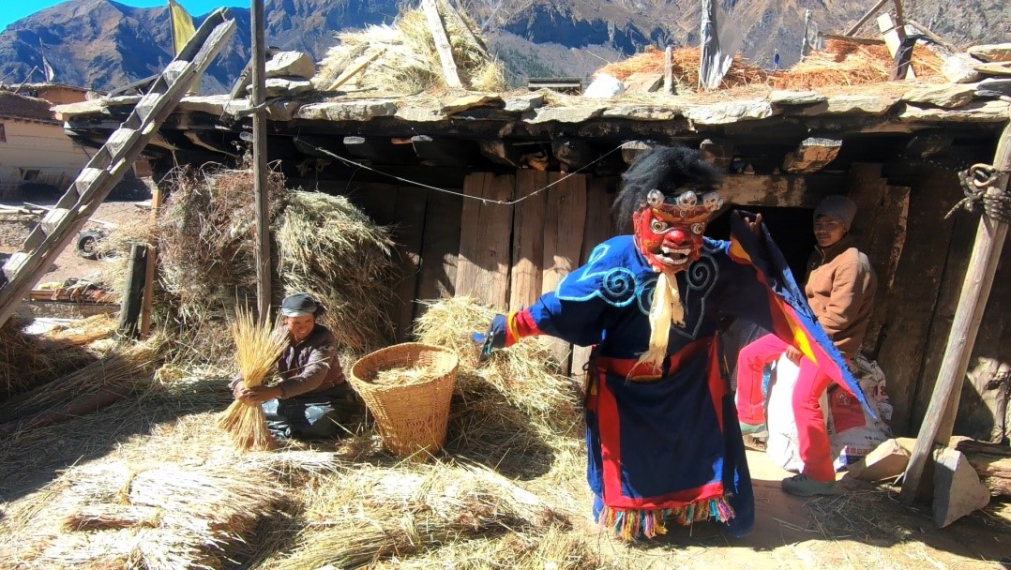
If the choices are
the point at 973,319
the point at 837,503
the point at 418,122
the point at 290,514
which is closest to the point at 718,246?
the point at 973,319

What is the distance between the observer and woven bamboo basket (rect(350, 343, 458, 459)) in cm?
352

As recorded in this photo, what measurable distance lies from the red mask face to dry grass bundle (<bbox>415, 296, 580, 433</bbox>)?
167 centimetres

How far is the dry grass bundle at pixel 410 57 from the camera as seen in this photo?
5.66 meters

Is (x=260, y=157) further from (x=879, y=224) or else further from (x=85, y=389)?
(x=879, y=224)

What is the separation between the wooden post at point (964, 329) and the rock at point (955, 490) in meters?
0.10

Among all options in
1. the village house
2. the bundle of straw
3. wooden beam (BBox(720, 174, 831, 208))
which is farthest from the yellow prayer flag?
the village house

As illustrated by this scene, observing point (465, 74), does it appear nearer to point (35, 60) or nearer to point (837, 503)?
point (837, 503)

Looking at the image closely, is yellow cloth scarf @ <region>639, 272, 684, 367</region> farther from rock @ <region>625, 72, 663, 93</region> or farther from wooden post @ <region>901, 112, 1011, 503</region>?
rock @ <region>625, 72, 663, 93</region>

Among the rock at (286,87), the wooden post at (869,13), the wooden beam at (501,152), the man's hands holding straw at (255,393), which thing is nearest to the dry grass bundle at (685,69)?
the wooden post at (869,13)

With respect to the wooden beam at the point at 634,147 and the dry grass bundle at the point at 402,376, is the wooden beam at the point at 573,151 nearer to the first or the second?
the wooden beam at the point at 634,147

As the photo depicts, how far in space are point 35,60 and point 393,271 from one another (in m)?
60.3

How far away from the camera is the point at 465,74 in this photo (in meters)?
6.02

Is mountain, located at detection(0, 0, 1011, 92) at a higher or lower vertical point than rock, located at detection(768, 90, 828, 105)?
higher

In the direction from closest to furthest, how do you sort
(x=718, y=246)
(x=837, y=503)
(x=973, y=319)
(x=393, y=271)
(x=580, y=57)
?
(x=718, y=246)
(x=973, y=319)
(x=837, y=503)
(x=393, y=271)
(x=580, y=57)
